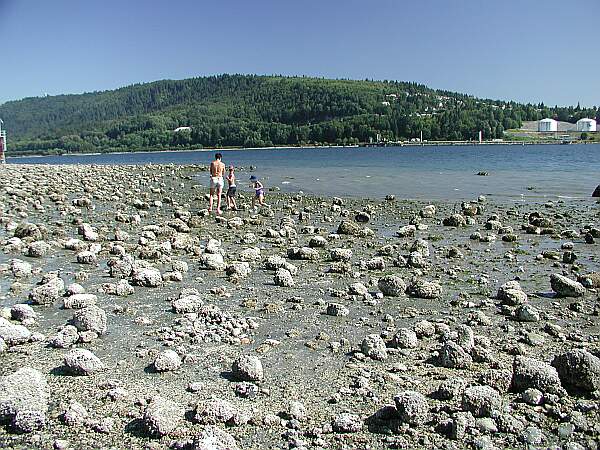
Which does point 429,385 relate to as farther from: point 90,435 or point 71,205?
point 71,205

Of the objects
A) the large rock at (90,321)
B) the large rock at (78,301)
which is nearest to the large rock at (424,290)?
the large rock at (90,321)

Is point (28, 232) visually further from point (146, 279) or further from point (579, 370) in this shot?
point (579, 370)

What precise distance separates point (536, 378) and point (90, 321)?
528 centimetres

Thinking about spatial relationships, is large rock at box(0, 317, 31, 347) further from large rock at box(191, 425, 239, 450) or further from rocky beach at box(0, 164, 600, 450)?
large rock at box(191, 425, 239, 450)

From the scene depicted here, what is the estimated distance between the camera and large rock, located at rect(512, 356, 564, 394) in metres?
5.18

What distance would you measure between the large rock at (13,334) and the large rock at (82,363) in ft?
3.51

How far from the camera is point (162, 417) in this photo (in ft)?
14.6

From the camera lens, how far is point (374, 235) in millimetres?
15953

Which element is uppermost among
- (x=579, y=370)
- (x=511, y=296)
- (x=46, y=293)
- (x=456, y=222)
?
(x=46, y=293)

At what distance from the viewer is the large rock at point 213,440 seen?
158 inches

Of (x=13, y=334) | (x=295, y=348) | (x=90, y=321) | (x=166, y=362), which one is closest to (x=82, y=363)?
(x=166, y=362)

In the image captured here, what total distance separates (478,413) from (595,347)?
280cm

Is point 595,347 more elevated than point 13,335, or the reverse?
point 13,335

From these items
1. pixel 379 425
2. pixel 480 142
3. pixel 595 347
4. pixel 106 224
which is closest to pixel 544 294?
pixel 595 347
